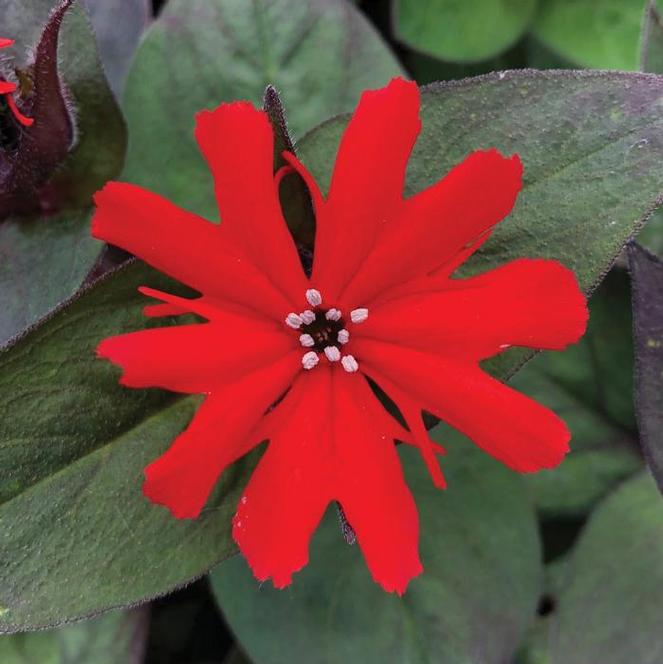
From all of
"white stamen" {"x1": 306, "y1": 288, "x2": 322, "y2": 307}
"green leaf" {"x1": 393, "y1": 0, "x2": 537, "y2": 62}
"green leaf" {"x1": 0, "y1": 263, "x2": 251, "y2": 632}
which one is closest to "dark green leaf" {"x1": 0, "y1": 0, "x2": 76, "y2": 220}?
"green leaf" {"x1": 0, "y1": 263, "x2": 251, "y2": 632}

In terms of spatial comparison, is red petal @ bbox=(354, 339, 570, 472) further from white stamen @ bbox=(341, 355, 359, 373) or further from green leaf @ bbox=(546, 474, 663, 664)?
green leaf @ bbox=(546, 474, 663, 664)

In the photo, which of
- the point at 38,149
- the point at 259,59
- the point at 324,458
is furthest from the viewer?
the point at 259,59

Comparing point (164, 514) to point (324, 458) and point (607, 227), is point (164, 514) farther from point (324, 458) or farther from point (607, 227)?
point (607, 227)

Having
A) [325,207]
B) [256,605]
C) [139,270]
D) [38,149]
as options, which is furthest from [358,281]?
[256,605]

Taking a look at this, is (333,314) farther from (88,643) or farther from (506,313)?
(88,643)

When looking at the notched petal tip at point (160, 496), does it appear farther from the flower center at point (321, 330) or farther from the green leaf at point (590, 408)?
the green leaf at point (590, 408)

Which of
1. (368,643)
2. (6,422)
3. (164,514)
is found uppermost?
(6,422)

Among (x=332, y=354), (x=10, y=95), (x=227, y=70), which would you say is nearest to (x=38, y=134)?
(x=10, y=95)
